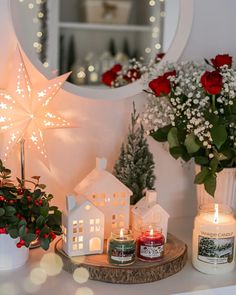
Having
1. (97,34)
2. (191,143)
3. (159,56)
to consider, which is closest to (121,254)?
(191,143)

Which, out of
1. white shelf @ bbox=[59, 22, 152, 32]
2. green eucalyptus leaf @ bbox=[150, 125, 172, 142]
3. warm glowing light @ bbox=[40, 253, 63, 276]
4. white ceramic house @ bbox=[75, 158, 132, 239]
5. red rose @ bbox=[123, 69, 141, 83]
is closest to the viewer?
warm glowing light @ bbox=[40, 253, 63, 276]

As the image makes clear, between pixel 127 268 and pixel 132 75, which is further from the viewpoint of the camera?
pixel 132 75

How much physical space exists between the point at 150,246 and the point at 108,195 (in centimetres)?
19

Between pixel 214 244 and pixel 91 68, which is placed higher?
pixel 91 68

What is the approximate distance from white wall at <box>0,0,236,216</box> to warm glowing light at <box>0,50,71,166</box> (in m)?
0.06

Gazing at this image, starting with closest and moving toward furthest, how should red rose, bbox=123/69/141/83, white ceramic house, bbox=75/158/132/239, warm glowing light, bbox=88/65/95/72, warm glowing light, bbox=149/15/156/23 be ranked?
1. white ceramic house, bbox=75/158/132/239
2. red rose, bbox=123/69/141/83
3. warm glowing light, bbox=149/15/156/23
4. warm glowing light, bbox=88/65/95/72

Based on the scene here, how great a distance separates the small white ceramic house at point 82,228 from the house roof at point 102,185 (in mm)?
73

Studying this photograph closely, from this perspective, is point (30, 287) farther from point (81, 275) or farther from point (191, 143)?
point (191, 143)

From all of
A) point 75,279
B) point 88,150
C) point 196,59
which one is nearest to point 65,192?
point 88,150

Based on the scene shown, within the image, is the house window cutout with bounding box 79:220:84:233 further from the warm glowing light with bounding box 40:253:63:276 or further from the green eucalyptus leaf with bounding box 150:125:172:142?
the green eucalyptus leaf with bounding box 150:125:172:142

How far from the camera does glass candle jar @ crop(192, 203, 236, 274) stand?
124 cm

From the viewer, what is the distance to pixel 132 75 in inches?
65.4

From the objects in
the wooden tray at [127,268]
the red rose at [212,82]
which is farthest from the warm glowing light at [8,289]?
the red rose at [212,82]

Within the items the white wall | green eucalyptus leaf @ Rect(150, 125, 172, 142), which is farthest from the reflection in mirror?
green eucalyptus leaf @ Rect(150, 125, 172, 142)
